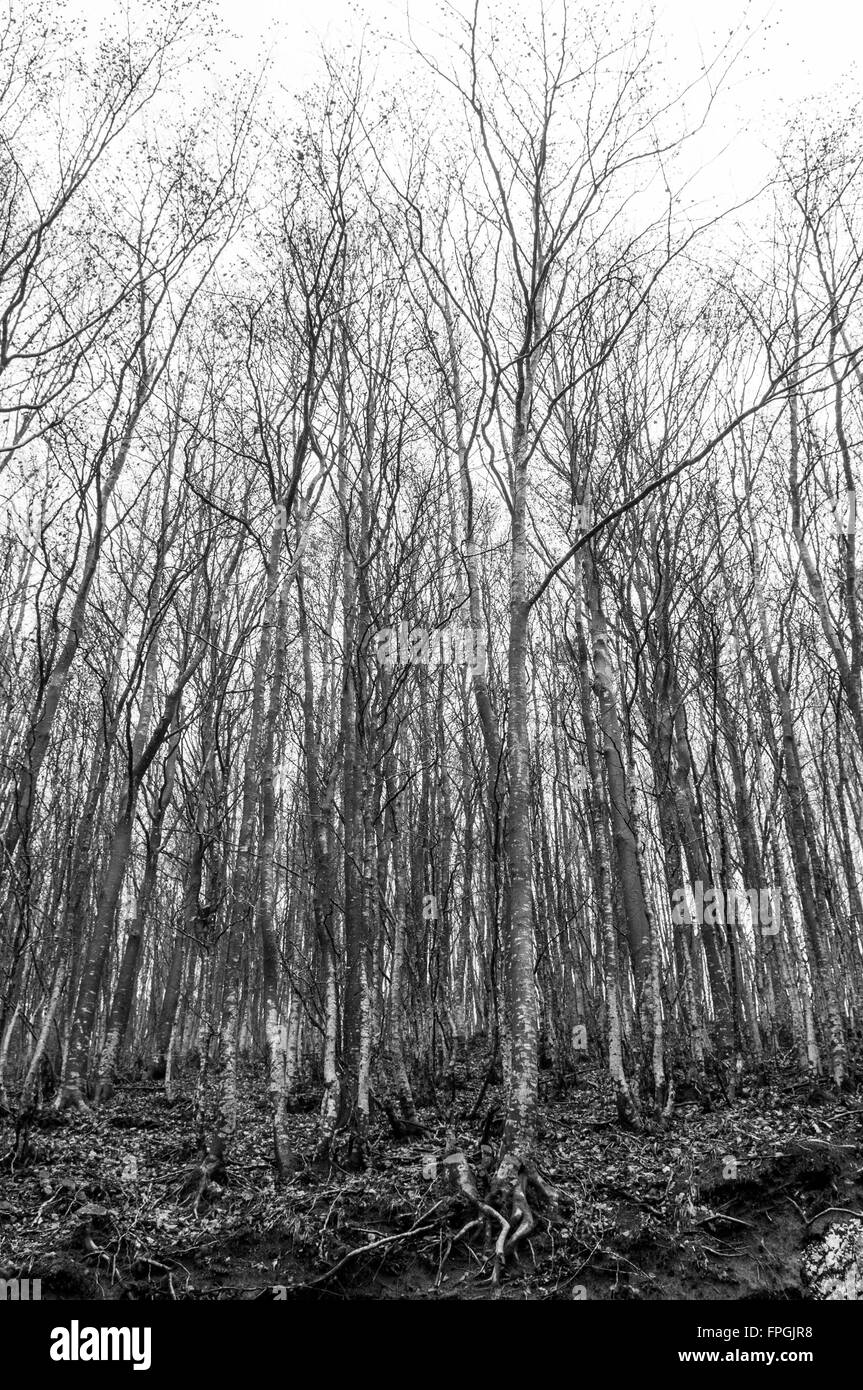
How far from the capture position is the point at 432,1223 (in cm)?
490

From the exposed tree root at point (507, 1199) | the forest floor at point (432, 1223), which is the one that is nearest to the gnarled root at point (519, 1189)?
the exposed tree root at point (507, 1199)

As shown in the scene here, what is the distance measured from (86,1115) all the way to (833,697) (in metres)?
11.2

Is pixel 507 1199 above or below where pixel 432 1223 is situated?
above

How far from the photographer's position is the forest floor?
4.52 meters

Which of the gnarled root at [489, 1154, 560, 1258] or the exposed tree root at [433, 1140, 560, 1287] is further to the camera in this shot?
the gnarled root at [489, 1154, 560, 1258]

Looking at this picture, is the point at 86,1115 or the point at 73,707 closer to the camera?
the point at 86,1115

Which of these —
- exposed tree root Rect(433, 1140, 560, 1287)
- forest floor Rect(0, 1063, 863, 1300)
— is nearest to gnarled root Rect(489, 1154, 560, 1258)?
exposed tree root Rect(433, 1140, 560, 1287)

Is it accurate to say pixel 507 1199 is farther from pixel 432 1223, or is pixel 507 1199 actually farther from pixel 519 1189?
pixel 432 1223

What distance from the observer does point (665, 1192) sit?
536 centimetres

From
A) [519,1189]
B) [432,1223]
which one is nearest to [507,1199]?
[519,1189]

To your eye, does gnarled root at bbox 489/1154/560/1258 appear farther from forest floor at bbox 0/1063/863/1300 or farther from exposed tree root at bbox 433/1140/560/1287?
forest floor at bbox 0/1063/863/1300

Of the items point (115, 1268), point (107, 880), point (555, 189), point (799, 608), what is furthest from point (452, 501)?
point (115, 1268)

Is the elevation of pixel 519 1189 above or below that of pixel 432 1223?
above

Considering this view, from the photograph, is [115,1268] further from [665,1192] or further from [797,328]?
[797,328]
